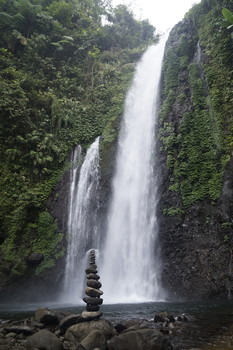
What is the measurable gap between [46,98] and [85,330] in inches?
608

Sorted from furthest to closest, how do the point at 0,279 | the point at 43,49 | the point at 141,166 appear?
the point at 43,49, the point at 141,166, the point at 0,279

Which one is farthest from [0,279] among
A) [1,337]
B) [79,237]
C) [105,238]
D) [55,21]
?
[55,21]

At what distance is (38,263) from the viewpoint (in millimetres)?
13109

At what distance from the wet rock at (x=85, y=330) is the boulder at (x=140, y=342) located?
1.69ft

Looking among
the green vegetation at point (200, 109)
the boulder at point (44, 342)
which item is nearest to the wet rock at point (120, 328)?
the boulder at point (44, 342)

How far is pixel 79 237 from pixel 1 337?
8321mm

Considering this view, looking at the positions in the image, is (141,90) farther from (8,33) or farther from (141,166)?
(8,33)

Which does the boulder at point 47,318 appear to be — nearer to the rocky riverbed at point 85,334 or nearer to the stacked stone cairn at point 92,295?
the rocky riverbed at point 85,334

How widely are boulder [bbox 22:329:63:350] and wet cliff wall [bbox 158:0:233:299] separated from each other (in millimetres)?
6639

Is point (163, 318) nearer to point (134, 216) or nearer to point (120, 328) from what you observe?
point (120, 328)

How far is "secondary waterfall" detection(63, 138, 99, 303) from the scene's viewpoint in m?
12.6

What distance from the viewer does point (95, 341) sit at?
179 inches

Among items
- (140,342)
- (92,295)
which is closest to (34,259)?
(92,295)

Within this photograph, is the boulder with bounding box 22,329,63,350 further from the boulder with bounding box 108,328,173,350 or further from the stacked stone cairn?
the stacked stone cairn
